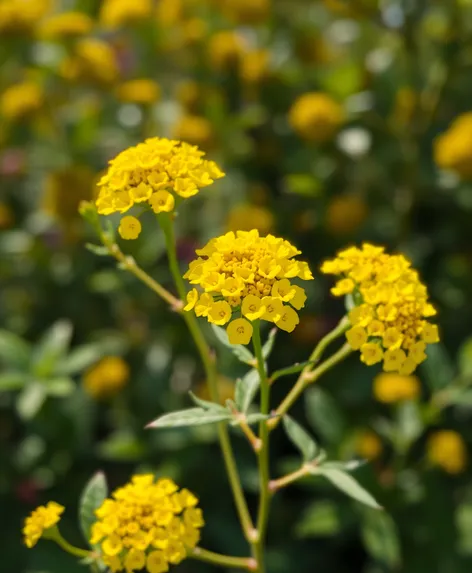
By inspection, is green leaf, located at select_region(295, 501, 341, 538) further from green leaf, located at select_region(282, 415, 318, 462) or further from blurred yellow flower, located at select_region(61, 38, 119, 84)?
blurred yellow flower, located at select_region(61, 38, 119, 84)

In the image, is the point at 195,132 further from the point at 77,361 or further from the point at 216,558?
the point at 216,558

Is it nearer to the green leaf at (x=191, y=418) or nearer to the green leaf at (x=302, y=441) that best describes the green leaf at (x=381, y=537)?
the green leaf at (x=302, y=441)

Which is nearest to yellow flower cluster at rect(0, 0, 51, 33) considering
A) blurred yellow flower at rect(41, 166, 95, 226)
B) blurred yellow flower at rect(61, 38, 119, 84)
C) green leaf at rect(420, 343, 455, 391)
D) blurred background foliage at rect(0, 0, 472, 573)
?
blurred background foliage at rect(0, 0, 472, 573)

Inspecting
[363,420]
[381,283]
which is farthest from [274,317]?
[363,420]

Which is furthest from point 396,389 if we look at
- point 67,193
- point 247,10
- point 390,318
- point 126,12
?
point 126,12

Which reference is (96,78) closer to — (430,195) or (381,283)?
(430,195)

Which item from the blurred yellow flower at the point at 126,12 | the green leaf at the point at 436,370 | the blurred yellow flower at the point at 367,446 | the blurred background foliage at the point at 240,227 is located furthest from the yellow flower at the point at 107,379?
the blurred yellow flower at the point at 126,12
